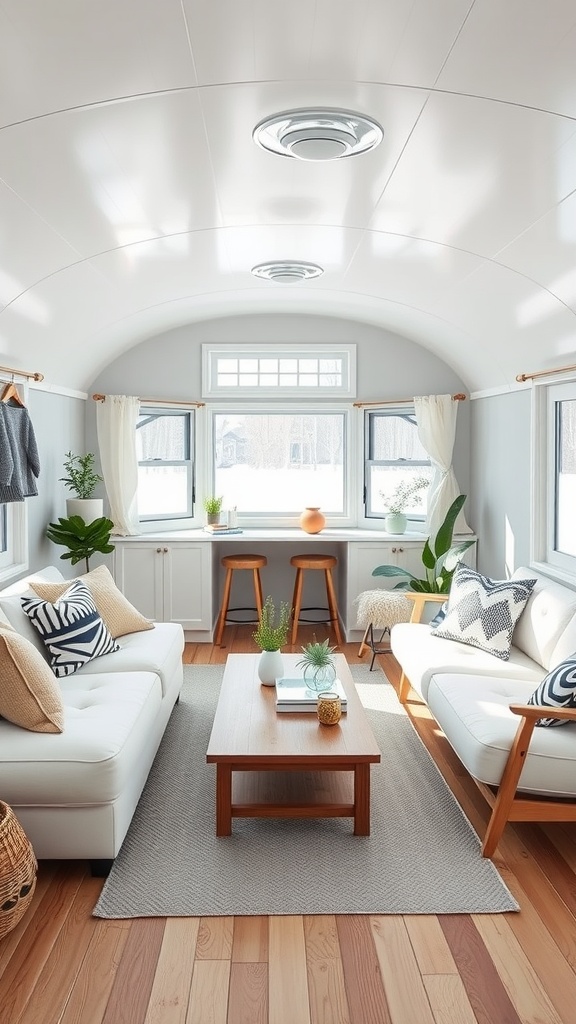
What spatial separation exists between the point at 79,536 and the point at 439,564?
2.53 m

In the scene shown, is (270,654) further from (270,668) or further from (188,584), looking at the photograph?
(188,584)

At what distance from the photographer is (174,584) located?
6469mm

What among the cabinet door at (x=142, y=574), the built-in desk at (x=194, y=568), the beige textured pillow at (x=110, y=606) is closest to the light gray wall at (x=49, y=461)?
the cabinet door at (x=142, y=574)

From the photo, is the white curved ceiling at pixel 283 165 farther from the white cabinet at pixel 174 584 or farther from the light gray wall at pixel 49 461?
the white cabinet at pixel 174 584

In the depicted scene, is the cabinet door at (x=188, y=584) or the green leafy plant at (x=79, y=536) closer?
the green leafy plant at (x=79, y=536)

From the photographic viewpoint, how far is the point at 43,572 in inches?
190

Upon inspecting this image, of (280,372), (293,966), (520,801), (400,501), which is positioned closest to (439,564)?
(400,501)

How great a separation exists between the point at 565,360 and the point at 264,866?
3.10 metres

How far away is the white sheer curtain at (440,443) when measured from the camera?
22.0 ft

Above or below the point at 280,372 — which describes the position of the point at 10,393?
below

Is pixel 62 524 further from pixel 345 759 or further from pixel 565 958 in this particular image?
pixel 565 958

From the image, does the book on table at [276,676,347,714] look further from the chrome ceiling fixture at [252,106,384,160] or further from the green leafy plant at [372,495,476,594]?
the chrome ceiling fixture at [252,106,384,160]

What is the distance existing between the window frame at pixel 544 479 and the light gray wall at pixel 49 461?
3.17m

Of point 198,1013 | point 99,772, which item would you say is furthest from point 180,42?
point 198,1013
